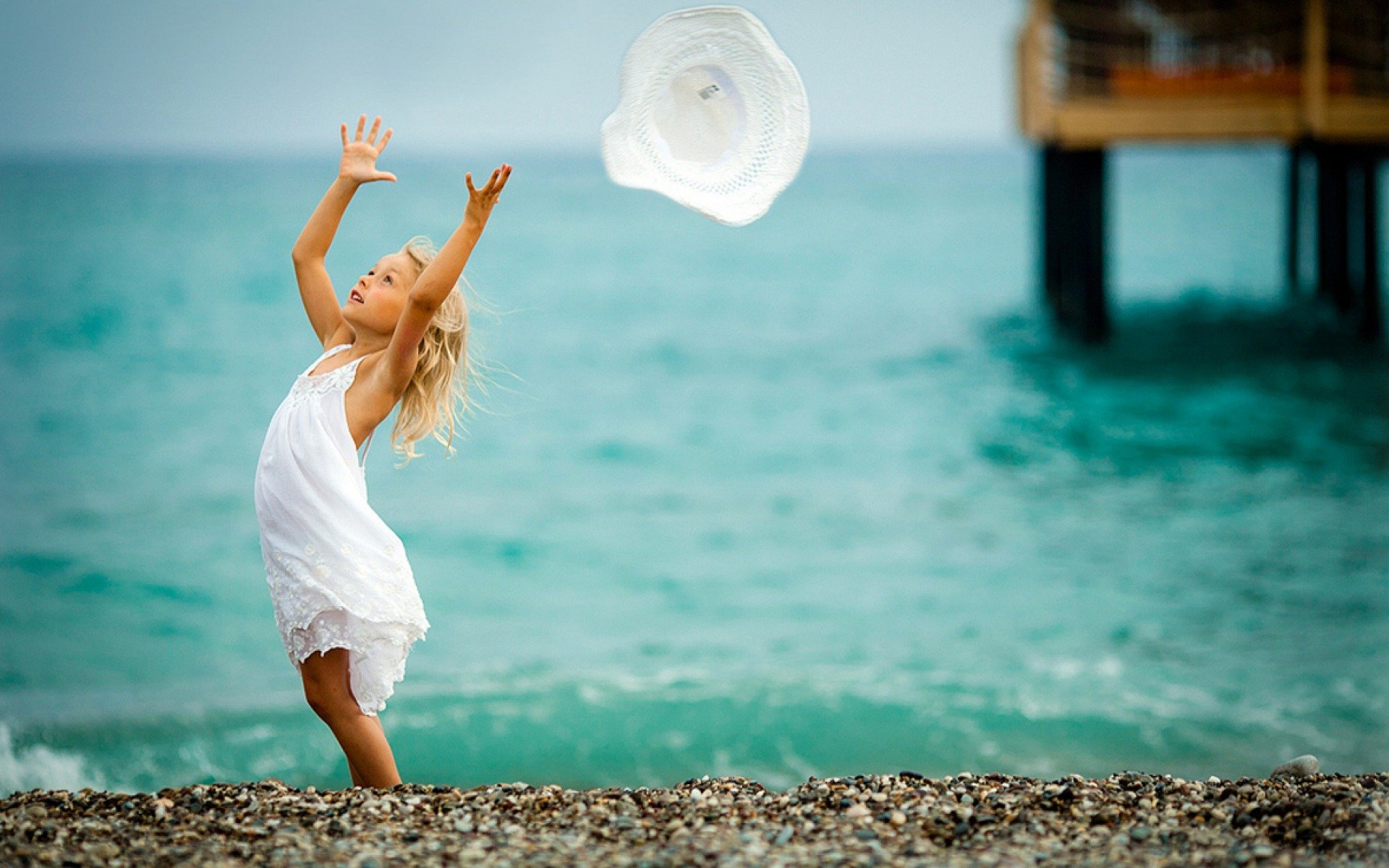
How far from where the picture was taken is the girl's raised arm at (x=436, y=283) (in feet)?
10.8

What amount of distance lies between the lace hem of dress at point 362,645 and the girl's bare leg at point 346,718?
2cm

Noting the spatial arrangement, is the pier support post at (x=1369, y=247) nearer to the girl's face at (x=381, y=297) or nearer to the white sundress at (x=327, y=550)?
the girl's face at (x=381, y=297)

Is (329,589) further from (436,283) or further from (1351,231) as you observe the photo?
(1351,231)

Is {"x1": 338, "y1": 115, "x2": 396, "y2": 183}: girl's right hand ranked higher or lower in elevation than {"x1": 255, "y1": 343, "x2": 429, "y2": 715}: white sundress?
higher

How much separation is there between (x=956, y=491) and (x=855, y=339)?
34.8 feet

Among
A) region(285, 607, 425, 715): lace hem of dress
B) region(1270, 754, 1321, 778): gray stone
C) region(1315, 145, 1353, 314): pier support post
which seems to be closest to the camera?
region(285, 607, 425, 715): lace hem of dress

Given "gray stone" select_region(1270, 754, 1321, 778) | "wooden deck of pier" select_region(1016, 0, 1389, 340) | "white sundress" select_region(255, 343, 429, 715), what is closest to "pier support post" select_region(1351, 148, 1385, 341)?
"wooden deck of pier" select_region(1016, 0, 1389, 340)

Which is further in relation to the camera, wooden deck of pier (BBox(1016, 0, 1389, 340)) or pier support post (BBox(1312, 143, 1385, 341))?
pier support post (BBox(1312, 143, 1385, 341))

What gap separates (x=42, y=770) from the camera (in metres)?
6.06

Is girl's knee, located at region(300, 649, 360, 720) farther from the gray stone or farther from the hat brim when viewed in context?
the gray stone

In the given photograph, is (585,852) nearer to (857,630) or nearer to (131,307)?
(857,630)

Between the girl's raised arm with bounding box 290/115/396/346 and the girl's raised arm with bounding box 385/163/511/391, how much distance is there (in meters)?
0.37

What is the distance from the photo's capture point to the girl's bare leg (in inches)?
137

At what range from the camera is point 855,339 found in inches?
883
